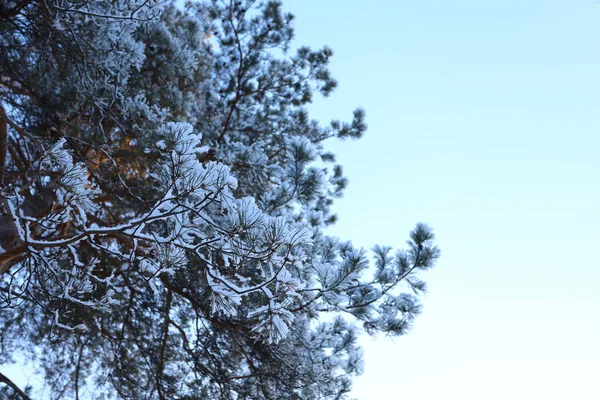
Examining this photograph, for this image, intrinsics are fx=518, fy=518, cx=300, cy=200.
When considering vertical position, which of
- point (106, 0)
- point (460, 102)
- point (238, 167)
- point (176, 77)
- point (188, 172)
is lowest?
point (188, 172)

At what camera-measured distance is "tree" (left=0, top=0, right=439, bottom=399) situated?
211 cm

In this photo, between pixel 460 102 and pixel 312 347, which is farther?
pixel 460 102

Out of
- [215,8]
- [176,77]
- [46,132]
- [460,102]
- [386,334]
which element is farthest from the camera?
[460,102]

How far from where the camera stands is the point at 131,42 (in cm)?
369

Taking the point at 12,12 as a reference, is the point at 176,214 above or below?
below

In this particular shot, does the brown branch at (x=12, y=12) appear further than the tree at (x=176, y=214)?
Yes

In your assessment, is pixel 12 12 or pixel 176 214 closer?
pixel 176 214

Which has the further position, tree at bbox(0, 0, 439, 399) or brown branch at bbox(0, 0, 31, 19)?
brown branch at bbox(0, 0, 31, 19)

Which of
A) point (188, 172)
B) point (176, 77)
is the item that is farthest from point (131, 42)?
point (188, 172)

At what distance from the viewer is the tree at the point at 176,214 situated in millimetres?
2109

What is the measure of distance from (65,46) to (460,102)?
285 inches

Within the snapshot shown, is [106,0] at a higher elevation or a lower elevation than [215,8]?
lower

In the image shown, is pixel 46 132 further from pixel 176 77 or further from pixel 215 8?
pixel 215 8

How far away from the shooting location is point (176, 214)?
6.87 feet
